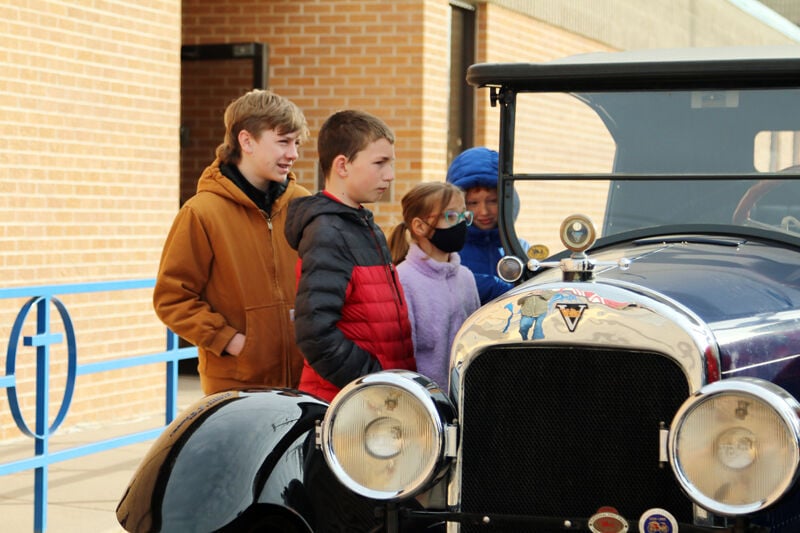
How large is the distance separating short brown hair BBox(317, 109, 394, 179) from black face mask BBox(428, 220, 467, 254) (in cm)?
37

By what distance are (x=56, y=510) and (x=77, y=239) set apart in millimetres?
2487

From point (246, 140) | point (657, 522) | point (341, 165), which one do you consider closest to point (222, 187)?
point (246, 140)

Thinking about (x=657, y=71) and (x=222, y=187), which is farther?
→ (x=222, y=187)

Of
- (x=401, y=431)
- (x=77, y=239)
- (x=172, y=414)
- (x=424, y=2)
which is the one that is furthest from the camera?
(x=424, y=2)

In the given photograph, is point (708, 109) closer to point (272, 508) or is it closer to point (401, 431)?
point (401, 431)

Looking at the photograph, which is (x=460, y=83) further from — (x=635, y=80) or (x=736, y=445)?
(x=736, y=445)

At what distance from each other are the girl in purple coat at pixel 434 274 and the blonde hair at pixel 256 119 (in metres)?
0.53

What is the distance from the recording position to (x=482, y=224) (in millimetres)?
5211

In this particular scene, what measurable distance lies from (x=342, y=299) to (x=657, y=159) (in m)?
1.33

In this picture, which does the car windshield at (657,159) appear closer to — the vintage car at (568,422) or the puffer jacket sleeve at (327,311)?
the vintage car at (568,422)

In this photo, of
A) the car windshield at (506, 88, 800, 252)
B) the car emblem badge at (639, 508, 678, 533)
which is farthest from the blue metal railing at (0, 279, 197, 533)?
the car emblem badge at (639, 508, 678, 533)

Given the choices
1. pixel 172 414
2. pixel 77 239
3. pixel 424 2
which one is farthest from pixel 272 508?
pixel 424 2

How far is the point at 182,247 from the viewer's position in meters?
4.80

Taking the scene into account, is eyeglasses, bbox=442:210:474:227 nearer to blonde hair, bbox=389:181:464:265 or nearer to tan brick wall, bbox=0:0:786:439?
blonde hair, bbox=389:181:464:265
